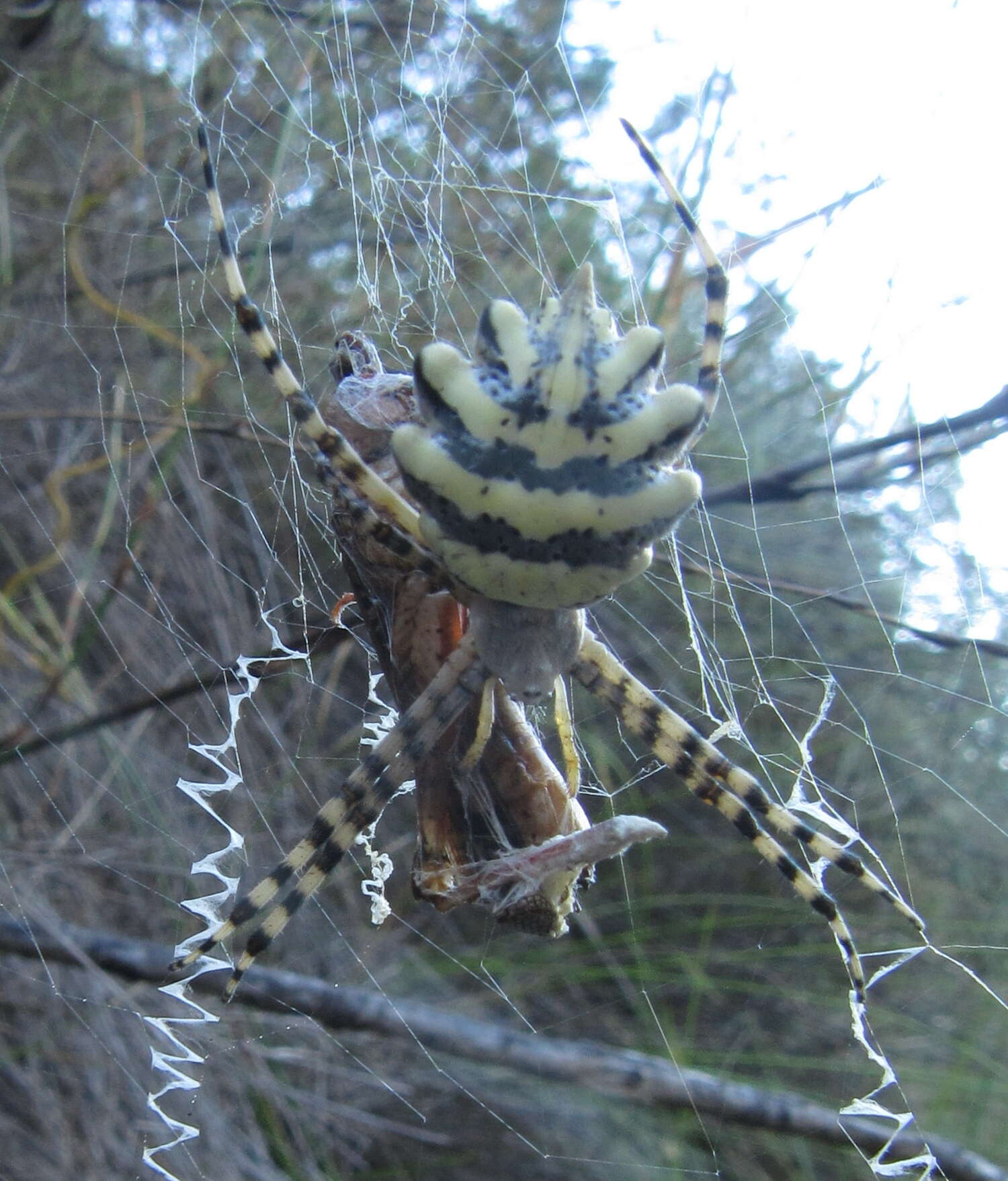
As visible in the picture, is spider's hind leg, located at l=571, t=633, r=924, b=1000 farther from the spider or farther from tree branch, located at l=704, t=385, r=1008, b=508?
tree branch, located at l=704, t=385, r=1008, b=508

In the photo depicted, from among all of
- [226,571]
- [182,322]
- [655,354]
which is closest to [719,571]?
[655,354]

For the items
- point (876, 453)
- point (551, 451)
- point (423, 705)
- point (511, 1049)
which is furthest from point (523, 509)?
point (511, 1049)

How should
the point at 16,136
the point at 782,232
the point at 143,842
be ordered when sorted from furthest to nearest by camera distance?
1. the point at 16,136
2. the point at 143,842
3. the point at 782,232

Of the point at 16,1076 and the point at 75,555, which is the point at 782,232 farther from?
the point at 16,1076

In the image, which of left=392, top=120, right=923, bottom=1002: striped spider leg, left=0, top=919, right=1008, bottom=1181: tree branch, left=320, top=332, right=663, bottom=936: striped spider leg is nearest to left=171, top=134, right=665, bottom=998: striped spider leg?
left=320, top=332, right=663, bottom=936: striped spider leg

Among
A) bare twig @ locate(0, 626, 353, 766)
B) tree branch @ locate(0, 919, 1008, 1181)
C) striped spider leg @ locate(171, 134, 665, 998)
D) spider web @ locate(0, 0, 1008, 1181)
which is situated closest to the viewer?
striped spider leg @ locate(171, 134, 665, 998)

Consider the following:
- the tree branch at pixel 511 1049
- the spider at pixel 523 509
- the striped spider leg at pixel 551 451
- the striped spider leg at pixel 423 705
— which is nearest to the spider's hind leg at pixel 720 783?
the spider at pixel 523 509
